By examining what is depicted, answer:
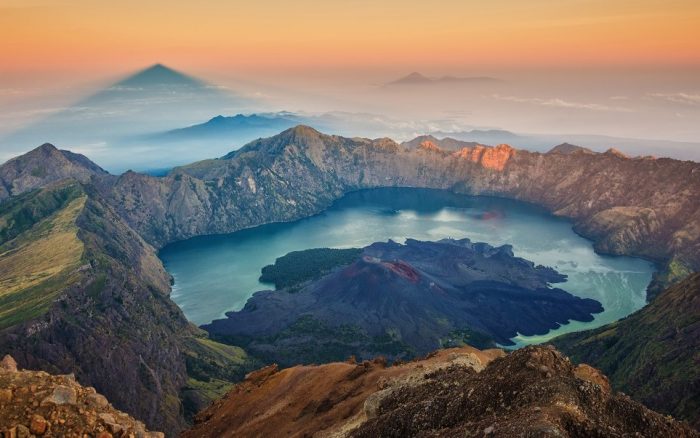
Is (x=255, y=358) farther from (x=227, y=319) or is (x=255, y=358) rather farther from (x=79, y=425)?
(x=79, y=425)

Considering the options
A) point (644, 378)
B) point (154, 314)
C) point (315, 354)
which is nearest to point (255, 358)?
point (315, 354)

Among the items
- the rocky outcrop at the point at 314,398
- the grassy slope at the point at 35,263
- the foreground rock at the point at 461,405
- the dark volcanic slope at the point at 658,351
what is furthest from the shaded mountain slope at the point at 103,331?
the dark volcanic slope at the point at 658,351

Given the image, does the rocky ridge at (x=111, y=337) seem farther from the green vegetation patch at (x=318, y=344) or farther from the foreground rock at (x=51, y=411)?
the foreground rock at (x=51, y=411)

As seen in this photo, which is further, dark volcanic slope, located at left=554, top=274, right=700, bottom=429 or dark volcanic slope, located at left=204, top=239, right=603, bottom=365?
dark volcanic slope, located at left=204, top=239, right=603, bottom=365

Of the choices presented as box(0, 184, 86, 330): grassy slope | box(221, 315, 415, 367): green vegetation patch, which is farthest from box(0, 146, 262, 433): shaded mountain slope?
box(221, 315, 415, 367): green vegetation patch

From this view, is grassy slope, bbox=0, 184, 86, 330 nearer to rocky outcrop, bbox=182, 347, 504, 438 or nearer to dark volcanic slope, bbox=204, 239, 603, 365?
dark volcanic slope, bbox=204, 239, 603, 365
